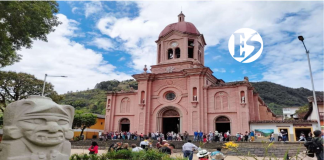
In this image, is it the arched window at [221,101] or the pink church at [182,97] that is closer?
the pink church at [182,97]

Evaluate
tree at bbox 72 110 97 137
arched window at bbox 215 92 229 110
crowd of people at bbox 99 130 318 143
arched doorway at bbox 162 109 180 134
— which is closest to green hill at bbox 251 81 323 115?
arched doorway at bbox 162 109 180 134

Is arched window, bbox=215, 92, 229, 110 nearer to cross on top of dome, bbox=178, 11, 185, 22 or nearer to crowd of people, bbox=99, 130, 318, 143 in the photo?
crowd of people, bbox=99, 130, 318, 143

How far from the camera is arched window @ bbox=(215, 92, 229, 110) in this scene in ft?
78.6

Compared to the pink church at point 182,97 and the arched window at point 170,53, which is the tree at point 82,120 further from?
the arched window at point 170,53

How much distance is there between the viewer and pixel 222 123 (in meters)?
25.3

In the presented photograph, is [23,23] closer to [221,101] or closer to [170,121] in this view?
[221,101]

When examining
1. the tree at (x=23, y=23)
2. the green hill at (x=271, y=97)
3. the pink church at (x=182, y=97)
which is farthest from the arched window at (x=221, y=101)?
the green hill at (x=271, y=97)

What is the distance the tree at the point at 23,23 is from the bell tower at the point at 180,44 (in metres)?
17.6

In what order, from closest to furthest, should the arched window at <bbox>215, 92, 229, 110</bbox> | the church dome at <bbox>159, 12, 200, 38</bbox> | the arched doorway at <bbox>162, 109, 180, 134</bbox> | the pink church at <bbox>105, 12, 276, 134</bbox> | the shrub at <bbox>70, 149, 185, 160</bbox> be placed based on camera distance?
the shrub at <bbox>70, 149, 185, 160</bbox> → the pink church at <bbox>105, 12, 276, 134</bbox> → the arched window at <bbox>215, 92, 229, 110</bbox> → the arched doorway at <bbox>162, 109, 180, 134</bbox> → the church dome at <bbox>159, 12, 200, 38</bbox>

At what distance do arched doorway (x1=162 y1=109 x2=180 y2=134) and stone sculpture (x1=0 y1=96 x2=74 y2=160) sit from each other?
829 inches

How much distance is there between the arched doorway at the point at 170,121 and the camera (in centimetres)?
2605

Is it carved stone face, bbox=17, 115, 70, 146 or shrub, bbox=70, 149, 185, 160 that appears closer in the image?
carved stone face, bbox=17, 115, 70, 146

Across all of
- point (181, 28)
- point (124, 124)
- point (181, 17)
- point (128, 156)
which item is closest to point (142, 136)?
point (124, 124)

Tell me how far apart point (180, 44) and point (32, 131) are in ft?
82.3
